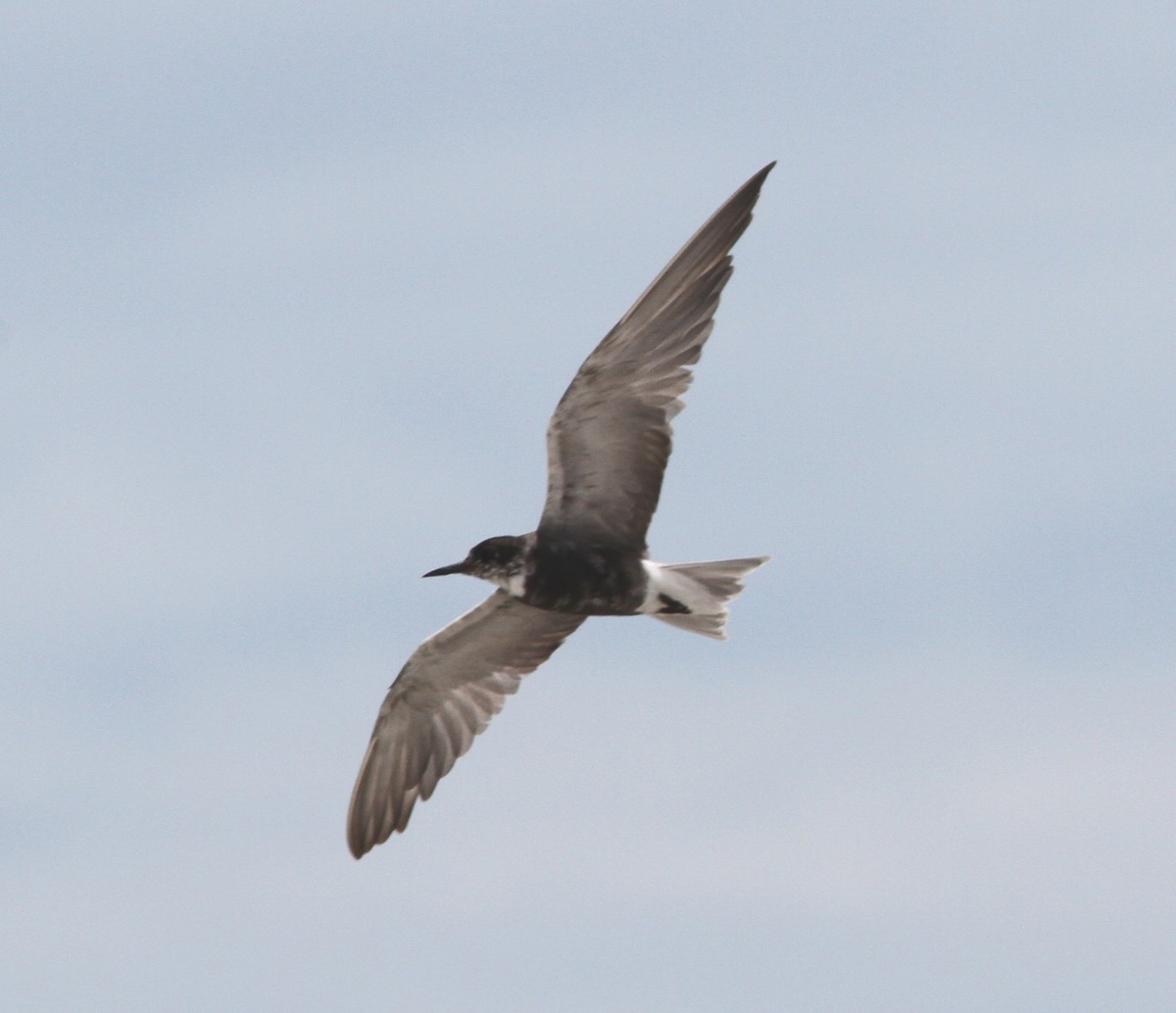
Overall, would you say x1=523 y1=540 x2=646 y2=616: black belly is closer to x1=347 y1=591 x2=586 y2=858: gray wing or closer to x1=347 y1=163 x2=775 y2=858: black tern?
x1=347 y1=163 x2=775 y2=858: black tern

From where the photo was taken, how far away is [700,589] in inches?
780

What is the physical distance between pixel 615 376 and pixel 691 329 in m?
0.71

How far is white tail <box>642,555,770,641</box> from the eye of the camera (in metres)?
19.8

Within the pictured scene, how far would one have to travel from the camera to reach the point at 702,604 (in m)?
19.8

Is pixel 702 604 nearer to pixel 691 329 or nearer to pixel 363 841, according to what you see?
pixel 691 329

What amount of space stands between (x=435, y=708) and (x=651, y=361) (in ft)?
13.4

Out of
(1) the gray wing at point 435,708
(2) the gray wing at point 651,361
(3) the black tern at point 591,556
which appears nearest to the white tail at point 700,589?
(3) the black tern at point 591,556

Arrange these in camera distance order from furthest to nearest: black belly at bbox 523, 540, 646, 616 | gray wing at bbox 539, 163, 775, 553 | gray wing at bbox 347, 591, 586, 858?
gray wing at bbox 347, 591, 586, 858, black belly at bbox 523, 540, 646, 616, gray wing at bbox 539, 163, 775, 553

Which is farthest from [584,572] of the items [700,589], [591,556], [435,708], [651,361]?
[435,708]

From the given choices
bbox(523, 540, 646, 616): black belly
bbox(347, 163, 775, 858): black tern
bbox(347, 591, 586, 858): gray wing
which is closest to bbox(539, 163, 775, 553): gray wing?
bbox(347, 163, 775, 858): black tern

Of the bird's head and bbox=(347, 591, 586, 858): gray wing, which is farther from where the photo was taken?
bbox=(347, 591, 586, 858): gray wing

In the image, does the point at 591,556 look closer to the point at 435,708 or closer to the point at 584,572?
the point at 584,572

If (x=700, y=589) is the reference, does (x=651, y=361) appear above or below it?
above

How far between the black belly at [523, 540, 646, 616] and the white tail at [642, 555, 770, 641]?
0.45 feet
